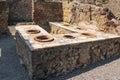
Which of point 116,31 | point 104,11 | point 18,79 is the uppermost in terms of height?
point 104,11

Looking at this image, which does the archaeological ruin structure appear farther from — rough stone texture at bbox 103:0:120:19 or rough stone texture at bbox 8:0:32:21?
rough stone texture at bbox 8:0:32:21

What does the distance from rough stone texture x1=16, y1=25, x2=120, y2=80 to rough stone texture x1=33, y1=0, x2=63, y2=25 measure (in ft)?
15.9

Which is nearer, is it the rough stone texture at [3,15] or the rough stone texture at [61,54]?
the rough stone texture at [61,54]

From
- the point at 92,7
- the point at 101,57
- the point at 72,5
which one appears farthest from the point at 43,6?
the point at 101,57

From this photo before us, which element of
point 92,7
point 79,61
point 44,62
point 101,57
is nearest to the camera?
point 44,62

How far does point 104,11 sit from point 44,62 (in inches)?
175

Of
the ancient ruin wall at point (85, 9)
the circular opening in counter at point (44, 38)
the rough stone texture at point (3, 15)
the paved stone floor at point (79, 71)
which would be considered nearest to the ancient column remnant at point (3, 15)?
the rough stone texture at point (3, 15)

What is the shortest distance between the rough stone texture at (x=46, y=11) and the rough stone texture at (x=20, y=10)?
4165 millimetres

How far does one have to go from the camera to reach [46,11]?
11.5 m

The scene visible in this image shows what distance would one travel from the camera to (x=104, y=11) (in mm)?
8359

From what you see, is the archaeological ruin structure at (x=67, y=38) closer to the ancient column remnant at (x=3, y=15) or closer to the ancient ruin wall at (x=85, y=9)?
the ancient ruin wall at (x=85, y=9)

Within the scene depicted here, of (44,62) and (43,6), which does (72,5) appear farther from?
(44,62)

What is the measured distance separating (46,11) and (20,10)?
442 cm

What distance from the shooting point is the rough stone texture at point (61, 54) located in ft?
16.9
